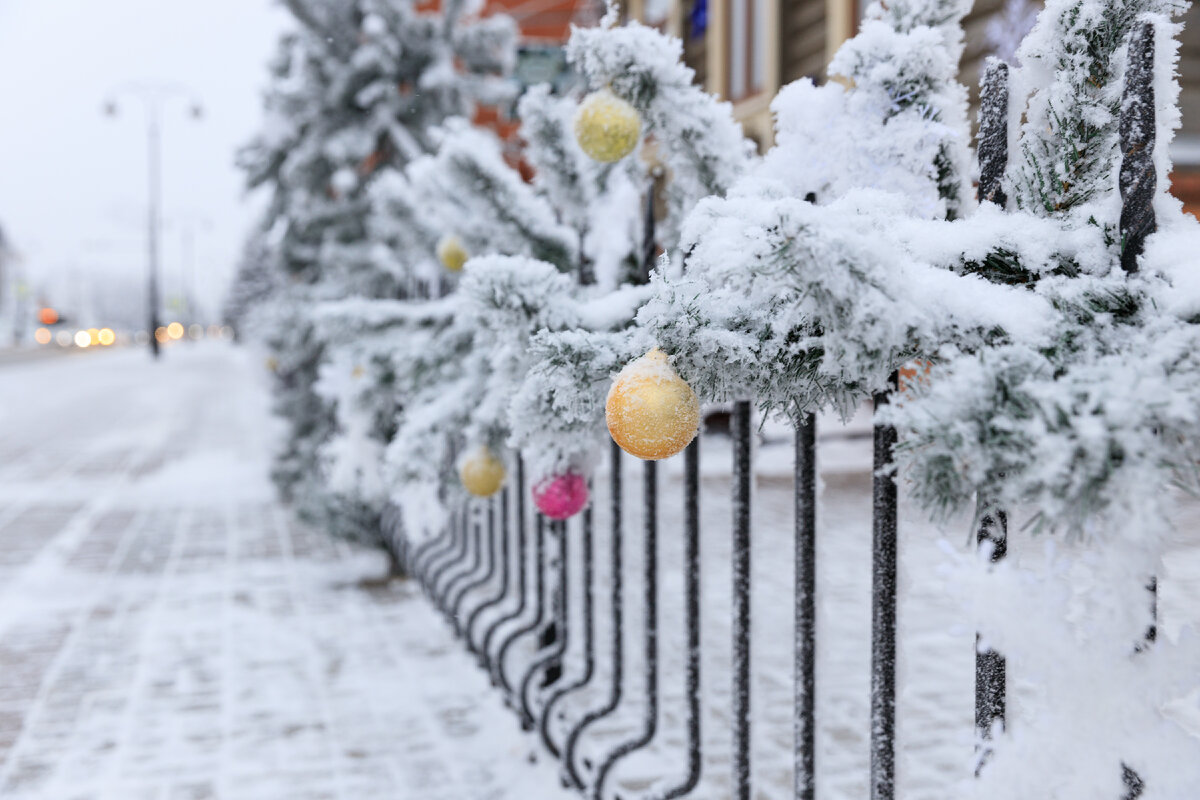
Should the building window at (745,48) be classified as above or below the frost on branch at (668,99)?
above

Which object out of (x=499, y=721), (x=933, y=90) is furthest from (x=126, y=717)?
(x=933, y=90)

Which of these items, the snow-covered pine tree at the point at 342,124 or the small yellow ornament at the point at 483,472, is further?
the snow-covered pine tree at the point at 342,124

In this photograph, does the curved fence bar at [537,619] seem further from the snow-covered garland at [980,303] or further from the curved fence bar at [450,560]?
the snow-covered garland at [980,303]

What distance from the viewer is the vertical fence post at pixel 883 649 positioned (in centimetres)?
153

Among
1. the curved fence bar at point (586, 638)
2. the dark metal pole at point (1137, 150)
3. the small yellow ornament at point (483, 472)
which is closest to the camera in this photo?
the dark metal pole at point (1137, 150)

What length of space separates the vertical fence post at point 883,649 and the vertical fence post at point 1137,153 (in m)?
0.45

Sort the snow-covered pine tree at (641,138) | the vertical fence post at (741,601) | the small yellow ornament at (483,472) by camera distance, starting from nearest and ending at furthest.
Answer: the snow-covered pine tree at (641,138), the vertical fence post at (741,601), the small yellow ornament at (483,472)

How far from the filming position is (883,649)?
5.08 ft

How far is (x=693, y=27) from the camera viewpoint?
11461 mm

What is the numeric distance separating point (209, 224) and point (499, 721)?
155 ft

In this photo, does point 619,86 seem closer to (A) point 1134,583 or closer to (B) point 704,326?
(B) point 704,326

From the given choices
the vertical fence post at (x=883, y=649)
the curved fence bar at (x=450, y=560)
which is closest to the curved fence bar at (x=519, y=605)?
the curved fence bar at (x=450, y=560)

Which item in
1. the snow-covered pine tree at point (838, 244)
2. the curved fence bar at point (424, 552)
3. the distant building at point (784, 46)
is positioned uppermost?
the distant building at point (784, 46)

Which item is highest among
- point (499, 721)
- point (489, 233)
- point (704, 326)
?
point (489, 233)
